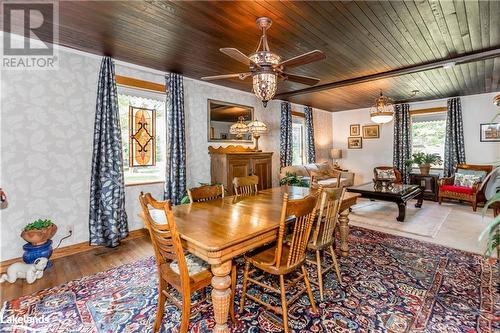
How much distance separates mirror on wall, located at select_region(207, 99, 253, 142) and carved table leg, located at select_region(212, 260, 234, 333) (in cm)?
352

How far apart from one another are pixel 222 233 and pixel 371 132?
7.43m

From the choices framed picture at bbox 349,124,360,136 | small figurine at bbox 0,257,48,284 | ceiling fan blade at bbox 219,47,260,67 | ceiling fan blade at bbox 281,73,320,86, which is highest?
framed picture at bbox 349,124,360,136

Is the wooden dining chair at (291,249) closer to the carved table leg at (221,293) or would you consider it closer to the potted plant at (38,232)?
the carved table leg at (221,293)

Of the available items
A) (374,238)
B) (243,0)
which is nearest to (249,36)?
(243,0)

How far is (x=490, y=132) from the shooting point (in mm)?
5844

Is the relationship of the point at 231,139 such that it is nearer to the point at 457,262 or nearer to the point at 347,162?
the point at 457,262

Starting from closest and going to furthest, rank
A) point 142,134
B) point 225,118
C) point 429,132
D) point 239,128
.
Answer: point 142,134 < point 225,118 < point 239,128 < point 429,132

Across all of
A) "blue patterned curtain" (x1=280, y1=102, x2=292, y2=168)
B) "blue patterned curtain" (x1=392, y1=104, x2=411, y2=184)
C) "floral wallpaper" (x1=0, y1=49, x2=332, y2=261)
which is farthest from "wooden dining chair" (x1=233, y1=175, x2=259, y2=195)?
"blue patterned curtain" (x1=392, y1=104, x2=411, y2=184)

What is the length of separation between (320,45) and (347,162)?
590 centimetres

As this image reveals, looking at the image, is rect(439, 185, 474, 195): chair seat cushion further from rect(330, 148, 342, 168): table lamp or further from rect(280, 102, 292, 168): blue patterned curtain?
rect(280, 102, 292, 168): blue patterned curtain

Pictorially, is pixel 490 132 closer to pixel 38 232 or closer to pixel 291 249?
pixel 291 249

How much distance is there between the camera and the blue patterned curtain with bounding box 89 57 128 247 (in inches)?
131

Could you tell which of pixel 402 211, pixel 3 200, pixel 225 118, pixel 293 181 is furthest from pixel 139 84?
pixel 402 211

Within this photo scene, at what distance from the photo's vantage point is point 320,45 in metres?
3.14
